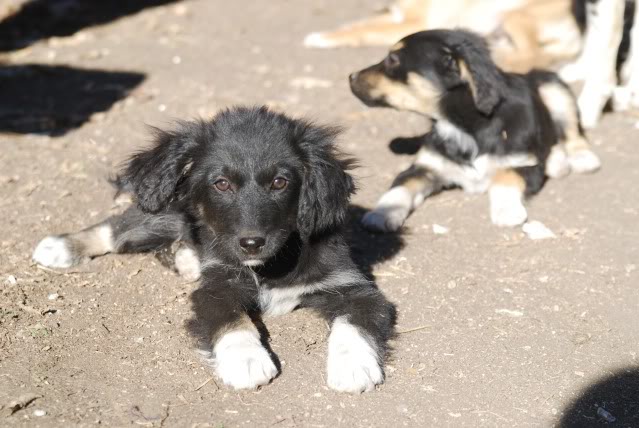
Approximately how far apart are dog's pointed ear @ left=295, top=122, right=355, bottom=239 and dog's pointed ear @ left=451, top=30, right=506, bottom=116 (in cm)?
197

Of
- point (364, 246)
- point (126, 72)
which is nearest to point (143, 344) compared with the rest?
point (364, 246)

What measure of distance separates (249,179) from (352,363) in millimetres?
1035

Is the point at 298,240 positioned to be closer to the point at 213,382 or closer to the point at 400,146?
the point at 213,382

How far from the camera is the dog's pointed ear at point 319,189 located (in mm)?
4402

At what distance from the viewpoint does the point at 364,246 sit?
18.7 ft

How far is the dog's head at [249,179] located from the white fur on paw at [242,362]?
0.40m

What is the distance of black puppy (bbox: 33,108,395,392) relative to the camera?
163 inches

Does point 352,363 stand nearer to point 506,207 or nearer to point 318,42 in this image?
point 506,207

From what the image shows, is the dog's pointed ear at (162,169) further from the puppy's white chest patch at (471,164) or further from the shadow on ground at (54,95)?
the shadow on ground at (54,95)

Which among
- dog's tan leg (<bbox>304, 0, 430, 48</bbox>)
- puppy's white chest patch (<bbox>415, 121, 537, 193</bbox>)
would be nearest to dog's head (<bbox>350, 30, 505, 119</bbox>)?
puppy's white chest patch (<bbox>415, 121, 537, 193</bbox>)

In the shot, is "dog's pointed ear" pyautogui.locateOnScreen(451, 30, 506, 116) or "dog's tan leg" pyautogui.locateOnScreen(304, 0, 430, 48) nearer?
"dog's pointed ear" pyautogui.locateOnScreen(451, 30, 506, 116)

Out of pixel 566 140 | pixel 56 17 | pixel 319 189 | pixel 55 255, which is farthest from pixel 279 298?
pixel 56 17

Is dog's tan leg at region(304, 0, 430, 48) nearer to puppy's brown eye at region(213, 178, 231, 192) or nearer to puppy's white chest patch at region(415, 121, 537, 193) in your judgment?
puppy's white chest patch at region(415, 121, 537, 193)

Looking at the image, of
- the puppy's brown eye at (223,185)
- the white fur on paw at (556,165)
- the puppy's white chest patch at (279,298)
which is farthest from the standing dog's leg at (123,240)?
the white fur on paw at (556,165)
